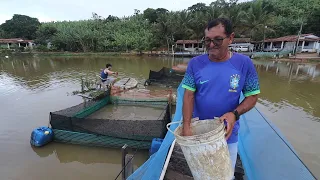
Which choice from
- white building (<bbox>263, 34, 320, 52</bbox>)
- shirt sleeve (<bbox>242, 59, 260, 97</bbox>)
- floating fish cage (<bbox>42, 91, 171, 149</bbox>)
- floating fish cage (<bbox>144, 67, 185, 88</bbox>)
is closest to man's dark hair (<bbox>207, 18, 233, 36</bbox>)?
shirt sleeve (<bbox>242, 59, 260, 97</bbox>)

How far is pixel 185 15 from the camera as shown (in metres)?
35.8

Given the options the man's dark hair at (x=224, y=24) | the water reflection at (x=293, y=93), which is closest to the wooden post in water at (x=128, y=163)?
the man's dark hair at (x=224, y=24)

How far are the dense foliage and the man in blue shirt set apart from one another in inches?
1282

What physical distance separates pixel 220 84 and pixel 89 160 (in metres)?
4.37

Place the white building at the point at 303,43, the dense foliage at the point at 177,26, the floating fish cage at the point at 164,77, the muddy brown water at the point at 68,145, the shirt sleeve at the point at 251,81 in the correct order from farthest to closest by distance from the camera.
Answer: the dense foliage at the point at 177,26 → the white building at the point at 303,43 → the floating fish cage at the point at 164,77 → the muddy brown water at the point at 68,145 → the shirt sleeve at the point at 251,81

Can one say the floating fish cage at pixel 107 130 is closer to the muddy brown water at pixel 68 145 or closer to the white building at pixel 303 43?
the muddy brown water at pixel 68 145

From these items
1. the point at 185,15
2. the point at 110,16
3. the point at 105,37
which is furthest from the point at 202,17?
the point at 110,16

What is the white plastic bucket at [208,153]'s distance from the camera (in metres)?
1.40

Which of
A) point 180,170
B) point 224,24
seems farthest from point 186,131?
point 180,170

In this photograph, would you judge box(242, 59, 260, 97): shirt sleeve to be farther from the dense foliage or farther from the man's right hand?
the dense foliage

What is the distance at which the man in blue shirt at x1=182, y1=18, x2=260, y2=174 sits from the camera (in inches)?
62.9

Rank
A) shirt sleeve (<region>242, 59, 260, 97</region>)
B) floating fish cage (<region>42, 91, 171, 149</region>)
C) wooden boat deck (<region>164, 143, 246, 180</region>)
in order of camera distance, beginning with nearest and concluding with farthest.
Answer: shirt sleeve (<region>242, 59, 260, 97</region>), wooden boat deck (<region>164, 143, 246, 180</region>), floating fish cage (<region>42, 91, 171, 149</region>)

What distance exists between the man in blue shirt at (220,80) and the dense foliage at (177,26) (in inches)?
1282

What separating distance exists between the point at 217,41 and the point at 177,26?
3555 centimetres
